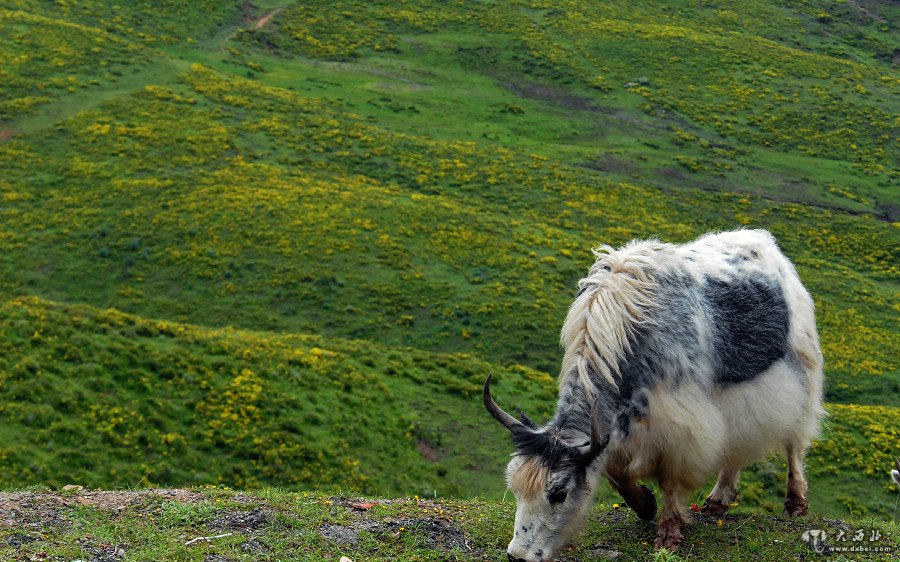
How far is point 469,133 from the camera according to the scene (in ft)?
224

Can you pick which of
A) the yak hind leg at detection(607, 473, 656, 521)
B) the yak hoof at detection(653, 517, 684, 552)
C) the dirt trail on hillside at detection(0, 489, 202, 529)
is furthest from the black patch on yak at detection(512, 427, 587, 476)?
the dirt trail on hillside at detection(0, 489, 202, 529)

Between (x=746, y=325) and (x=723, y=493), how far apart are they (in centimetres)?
229

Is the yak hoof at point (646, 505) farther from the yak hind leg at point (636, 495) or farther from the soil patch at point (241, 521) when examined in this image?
the soil patch at point (241, 521)

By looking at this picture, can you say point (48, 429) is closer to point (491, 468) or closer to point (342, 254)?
point (491, 468)

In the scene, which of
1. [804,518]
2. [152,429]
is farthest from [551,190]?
[804,518]

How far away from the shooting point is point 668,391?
952 cm

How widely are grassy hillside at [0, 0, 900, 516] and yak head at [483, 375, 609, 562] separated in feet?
50.0

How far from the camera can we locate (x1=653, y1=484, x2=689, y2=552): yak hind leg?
9.74 metres

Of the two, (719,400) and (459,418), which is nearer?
(719,400)

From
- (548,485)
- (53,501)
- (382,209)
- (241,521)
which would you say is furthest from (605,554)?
(382,209)

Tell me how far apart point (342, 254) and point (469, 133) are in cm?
2748

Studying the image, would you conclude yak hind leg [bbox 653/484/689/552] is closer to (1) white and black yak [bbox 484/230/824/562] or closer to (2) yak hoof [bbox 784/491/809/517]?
(1) white and black yak [bbox 484/230/824/562]

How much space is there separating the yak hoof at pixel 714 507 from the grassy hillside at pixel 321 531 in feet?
0.95

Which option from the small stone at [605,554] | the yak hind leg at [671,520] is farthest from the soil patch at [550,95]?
the small stone at [605,554]
